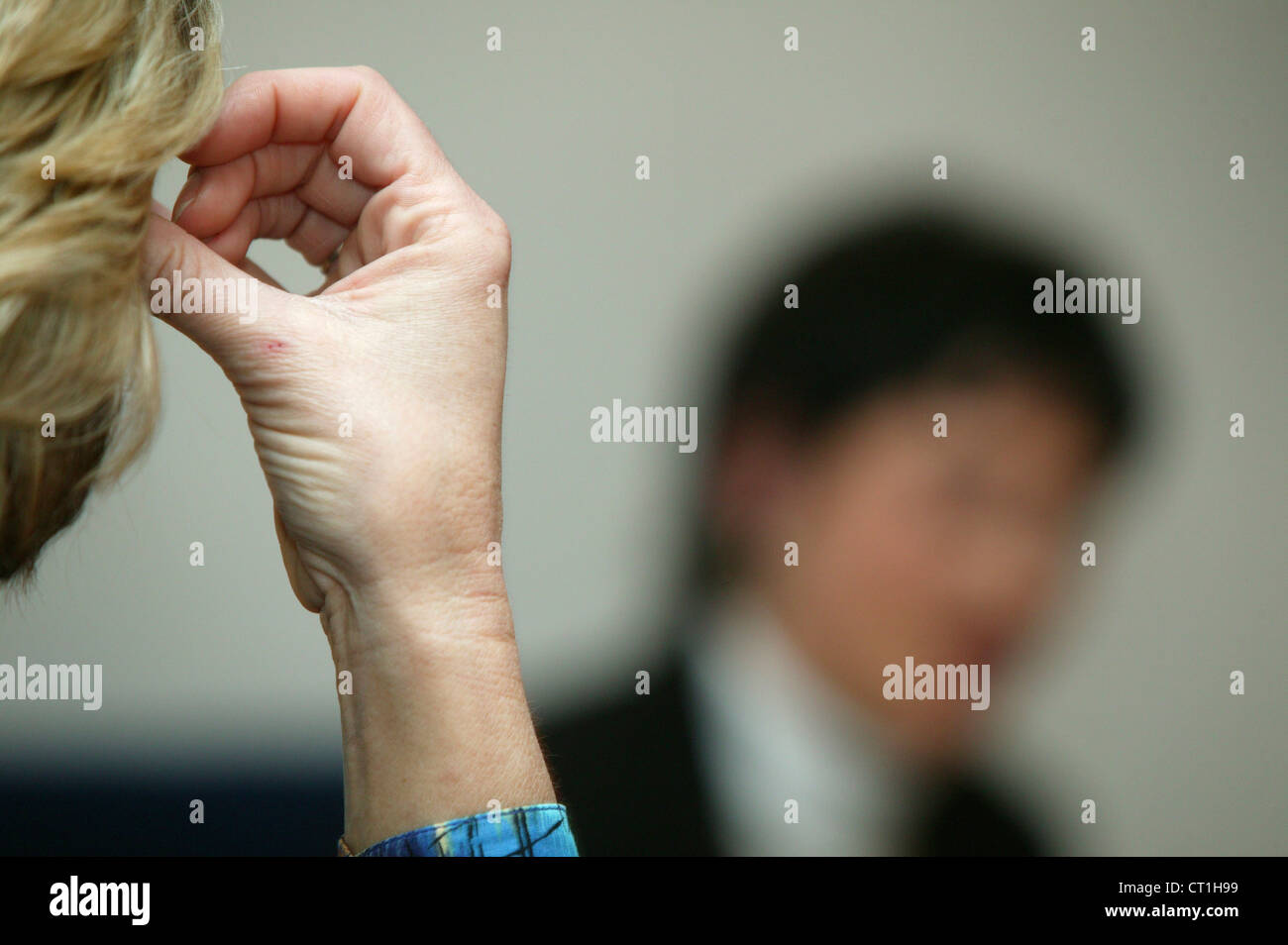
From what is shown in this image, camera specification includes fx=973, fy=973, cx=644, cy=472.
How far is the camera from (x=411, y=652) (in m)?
0.63

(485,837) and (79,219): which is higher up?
(79,219)

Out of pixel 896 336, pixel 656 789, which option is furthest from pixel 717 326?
pixel 656 789

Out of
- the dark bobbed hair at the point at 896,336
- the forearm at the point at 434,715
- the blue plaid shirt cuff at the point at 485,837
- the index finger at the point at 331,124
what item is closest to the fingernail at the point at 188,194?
the index finger at the point at 331,124

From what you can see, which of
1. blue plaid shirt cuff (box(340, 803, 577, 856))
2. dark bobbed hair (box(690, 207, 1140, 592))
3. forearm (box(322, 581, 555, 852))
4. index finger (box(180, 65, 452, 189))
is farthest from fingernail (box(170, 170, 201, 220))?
dark bobbed hair (box(690, 207, 1140, 592))

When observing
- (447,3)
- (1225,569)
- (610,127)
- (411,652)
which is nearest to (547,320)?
(610,127)

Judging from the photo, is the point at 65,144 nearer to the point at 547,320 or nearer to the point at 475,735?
the point at 475,735

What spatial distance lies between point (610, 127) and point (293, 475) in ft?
2.58

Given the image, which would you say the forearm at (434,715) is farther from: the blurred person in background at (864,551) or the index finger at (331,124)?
the blurred person in background at (864,551)

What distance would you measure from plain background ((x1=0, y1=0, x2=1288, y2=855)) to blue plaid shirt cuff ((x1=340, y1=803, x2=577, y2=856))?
0.60m

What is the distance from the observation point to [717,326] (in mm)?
1263

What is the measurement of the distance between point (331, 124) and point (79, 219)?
22 centimetres

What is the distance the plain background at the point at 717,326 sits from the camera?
1216 mm

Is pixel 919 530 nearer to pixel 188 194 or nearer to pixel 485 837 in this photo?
pixel 485 837

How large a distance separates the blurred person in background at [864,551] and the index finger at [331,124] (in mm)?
640
